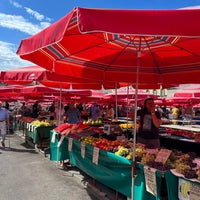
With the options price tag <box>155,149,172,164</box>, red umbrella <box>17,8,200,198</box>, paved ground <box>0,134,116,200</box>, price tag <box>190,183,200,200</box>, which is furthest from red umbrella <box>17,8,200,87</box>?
paved ground <box>0,134,116,200</box>

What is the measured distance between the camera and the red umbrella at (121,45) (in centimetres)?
261

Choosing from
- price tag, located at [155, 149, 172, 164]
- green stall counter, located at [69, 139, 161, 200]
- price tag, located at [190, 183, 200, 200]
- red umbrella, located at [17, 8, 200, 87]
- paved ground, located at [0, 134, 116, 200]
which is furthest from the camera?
paved ground, located at [0, 134, 116, 200]

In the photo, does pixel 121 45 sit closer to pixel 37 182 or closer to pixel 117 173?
pixel 117 173

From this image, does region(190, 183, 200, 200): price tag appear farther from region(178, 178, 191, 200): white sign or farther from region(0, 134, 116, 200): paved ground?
region(0, 134, 116, 200): paved ground

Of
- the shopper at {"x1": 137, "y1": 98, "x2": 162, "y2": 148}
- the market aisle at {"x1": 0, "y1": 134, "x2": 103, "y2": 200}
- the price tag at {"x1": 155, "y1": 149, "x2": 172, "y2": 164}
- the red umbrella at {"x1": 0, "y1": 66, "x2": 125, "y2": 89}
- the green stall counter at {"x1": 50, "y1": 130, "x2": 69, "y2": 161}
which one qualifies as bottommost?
the market aisle at {"x1": 0, "y1": 134, "x2": 103, "y2": 200}

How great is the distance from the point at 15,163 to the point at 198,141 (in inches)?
210

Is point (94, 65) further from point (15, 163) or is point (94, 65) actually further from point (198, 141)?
point (15, 163)

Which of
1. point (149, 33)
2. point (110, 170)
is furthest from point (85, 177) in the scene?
point (149, 33)

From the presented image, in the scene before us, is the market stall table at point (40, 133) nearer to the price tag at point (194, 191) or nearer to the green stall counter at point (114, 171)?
the green stall counter at point (114, 171)

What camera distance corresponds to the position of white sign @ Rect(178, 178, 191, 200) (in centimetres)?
323

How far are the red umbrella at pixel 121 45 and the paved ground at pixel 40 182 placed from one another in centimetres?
251

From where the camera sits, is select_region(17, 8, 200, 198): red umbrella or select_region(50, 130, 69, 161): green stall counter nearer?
select_region(17, 8, 200, 198): red umbrella

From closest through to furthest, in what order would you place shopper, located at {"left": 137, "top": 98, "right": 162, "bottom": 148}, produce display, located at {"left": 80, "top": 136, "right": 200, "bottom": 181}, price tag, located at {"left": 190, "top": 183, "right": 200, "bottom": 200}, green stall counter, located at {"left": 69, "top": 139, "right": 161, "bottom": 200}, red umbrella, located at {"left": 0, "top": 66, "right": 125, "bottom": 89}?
1. price tag, located at {"left": 190, "top": 183, "right": 200, "bottom": 200}
2. produce display, located at {"left": 80, "top": 136, "right": 200, "bottom": 181}
3. green stall counter, located at {"left": 69, "top": 139, "right": 161, "bottom": 200}
4. shopper, located at {"left": 137, "top": 98, "right": 162, "bottom": 148}
5. red umbrella, located at {"left": 0, "top": 66, "right": 125, "bottom": 89}

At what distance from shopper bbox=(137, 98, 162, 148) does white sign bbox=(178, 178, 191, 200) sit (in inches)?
90.2
